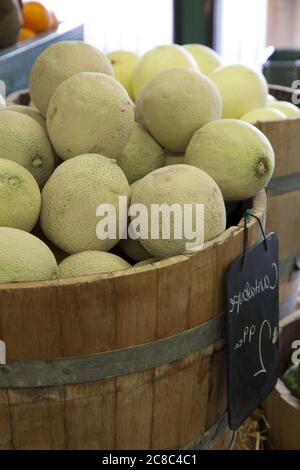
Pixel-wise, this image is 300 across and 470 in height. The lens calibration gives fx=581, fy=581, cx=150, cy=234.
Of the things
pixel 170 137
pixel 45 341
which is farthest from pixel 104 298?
pixel 170 137

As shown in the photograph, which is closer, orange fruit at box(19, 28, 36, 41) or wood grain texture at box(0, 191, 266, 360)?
Result: wood grain texture at box(0, 191, 266, 360)

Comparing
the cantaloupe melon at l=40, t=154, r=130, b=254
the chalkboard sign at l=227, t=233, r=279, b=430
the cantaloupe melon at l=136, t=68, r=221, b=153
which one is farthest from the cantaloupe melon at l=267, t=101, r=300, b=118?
the cantaloupe melon at l=40, t=154, r=130, b=254

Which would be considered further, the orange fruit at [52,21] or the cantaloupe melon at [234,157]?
the orange fruit at [52,21]

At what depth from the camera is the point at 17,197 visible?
0.90 meters

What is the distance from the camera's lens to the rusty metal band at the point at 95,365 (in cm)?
79

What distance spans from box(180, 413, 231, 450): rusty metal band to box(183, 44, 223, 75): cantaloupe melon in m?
1.11

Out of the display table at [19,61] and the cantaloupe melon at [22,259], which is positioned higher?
the display table at [19,61]

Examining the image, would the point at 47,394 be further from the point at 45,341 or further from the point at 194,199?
the point at 194,199

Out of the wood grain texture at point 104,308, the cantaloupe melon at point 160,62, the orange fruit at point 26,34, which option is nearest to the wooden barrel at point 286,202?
the cantaloupe melon at point 160,62

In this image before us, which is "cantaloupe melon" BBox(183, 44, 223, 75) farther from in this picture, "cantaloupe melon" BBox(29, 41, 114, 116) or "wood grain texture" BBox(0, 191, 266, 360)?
"wood grain texture" BBox(0, 191, 266, 360)

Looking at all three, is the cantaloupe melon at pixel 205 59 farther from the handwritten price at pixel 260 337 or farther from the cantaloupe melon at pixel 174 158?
the handwritten price at pixel 260 337

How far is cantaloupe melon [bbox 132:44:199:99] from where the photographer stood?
5.32 ft

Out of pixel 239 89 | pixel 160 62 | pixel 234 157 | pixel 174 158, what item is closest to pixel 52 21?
pixel 160 62

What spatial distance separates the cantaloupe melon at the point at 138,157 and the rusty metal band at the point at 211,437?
0.46 m
